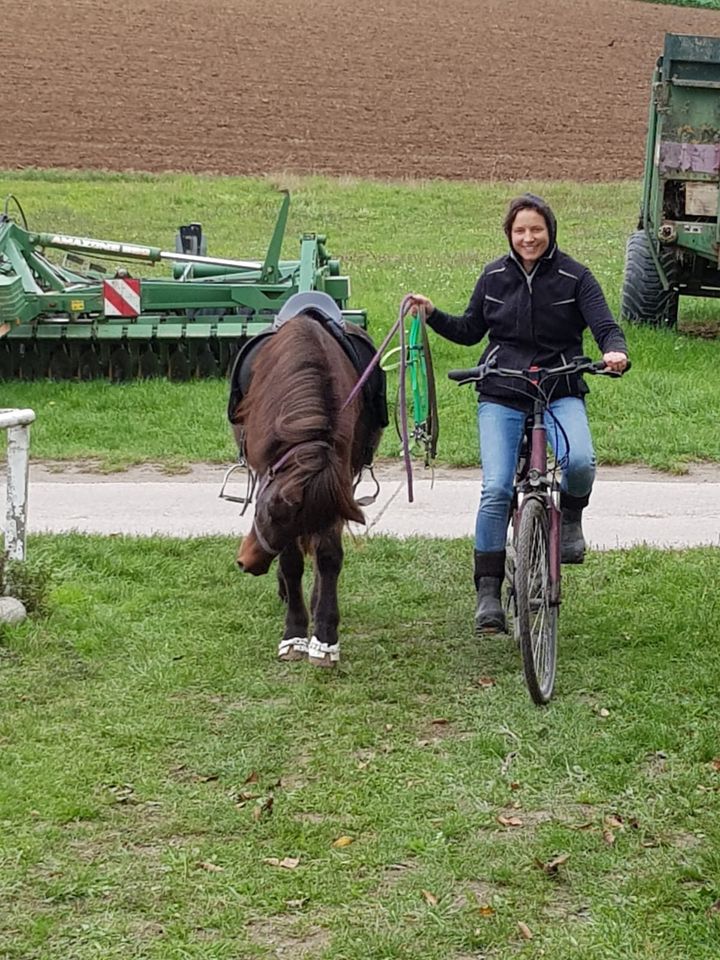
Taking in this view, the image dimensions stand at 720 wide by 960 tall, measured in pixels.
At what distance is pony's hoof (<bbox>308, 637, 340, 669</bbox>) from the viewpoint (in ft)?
18.9

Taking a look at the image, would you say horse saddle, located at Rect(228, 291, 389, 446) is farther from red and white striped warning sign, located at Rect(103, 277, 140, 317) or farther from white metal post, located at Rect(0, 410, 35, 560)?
red and white striped warning sign, located at Rect(103, 277, 140, 317)

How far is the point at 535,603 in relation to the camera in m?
5.34

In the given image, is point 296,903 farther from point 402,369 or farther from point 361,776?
point 402,369

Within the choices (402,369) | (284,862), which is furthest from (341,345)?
(284,862)

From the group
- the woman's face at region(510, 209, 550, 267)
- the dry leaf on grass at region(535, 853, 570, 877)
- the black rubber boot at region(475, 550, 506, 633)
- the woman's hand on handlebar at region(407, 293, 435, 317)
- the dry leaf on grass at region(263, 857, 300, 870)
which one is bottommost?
the dry leaf on grass at region(263, 857, 300, 870)

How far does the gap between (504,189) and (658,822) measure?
22635 mm

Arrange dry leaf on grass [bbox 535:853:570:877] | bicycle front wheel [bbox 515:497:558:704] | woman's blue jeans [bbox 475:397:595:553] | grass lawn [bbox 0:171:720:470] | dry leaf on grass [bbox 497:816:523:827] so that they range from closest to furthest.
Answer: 1. dry leaf on grass [bbox 535:853:570:877]
2. dry leaf on grass [bbox 497:816:523:827]
3. bicycle front wheel [bbox 515:497:558:704]
4. woman's blue jeans [bbox 475:397:595:553]
5. grass lawn [bbox 0:171:720:470]

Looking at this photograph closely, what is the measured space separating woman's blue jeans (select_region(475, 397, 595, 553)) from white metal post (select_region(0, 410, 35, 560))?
195cm

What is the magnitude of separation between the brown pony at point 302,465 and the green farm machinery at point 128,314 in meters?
5.04

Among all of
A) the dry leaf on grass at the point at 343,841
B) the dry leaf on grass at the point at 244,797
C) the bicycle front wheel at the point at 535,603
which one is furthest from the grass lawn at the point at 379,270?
the dry leaf on grass at the point at 343,841

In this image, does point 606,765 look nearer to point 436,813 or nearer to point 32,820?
point 436,813

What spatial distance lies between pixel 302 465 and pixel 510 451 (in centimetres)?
96

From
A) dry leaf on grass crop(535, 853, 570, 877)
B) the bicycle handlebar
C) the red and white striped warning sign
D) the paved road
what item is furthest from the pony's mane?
the red and white striped warning sign

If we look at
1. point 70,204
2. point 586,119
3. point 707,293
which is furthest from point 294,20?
point 707,293
